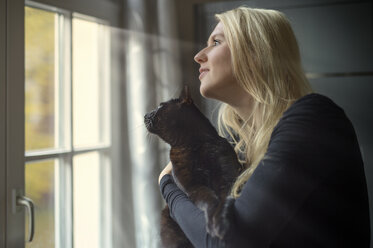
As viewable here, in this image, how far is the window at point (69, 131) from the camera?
0.97m

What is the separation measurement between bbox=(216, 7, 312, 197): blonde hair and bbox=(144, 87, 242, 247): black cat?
0.11 ft

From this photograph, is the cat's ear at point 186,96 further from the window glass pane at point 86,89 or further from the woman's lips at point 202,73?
the window glass pane at point 86,89

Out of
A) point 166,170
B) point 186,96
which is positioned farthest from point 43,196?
point 186,96

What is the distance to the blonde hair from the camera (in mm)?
742

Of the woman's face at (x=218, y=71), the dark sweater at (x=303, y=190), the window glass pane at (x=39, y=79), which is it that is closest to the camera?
the dark sweater at (x=303, y=190)

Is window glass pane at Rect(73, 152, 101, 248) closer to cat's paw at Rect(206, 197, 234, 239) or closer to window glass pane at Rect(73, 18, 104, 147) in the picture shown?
window glass pane at Rect(73, 18, 104, 147)

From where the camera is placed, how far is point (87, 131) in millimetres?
1004

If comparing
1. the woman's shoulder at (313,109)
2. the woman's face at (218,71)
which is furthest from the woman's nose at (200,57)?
the woman's shoulder at (313,109)

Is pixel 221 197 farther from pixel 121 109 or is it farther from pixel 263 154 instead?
pixel 121 109

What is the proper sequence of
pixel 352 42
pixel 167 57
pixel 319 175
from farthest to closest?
pixel 167 57
pixel 352 42
pixel 319 175

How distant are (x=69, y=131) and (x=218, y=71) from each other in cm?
45

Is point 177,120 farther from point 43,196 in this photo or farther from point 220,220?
point 43,196

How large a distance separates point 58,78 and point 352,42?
73 cm
